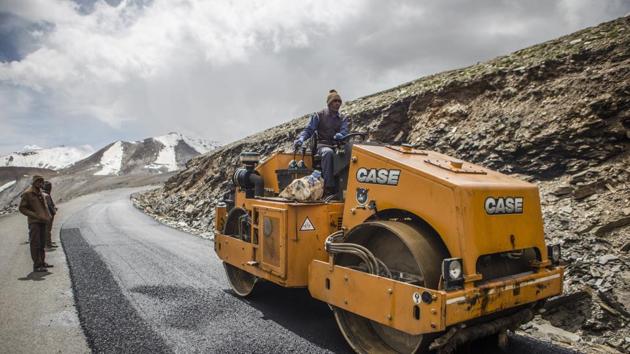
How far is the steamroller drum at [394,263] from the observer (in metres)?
3.26

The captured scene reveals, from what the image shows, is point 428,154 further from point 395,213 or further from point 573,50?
point 573,50

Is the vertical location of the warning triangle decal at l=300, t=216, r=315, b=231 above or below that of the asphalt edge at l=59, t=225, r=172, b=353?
above

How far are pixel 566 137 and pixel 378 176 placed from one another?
18.0 ft

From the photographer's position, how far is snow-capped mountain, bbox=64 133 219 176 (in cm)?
7356

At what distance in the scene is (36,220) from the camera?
7461mm

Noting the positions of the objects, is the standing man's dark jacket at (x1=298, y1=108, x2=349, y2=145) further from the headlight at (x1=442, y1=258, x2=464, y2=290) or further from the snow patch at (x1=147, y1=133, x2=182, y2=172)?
Answer: the snow patch at (x1=147, y1=133, x2=182, y2=172)

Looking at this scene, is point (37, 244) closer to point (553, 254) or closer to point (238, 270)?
point (238, 270)

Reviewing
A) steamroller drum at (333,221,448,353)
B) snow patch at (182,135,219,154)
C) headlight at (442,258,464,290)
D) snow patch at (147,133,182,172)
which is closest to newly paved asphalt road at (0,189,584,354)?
steamroller drum at (333,221,448,353)

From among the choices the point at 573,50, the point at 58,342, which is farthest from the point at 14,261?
the point at 573,50

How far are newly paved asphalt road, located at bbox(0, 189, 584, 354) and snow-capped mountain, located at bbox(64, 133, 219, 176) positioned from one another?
67635 millimetres

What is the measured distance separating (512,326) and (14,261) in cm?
900

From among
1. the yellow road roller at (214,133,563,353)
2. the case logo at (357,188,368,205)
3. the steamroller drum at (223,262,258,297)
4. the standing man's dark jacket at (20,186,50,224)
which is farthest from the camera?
the standing man's dark jacket at (20,186,50,224)

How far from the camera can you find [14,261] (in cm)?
848

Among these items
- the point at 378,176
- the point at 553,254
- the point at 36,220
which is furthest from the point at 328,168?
the point at 36,220
